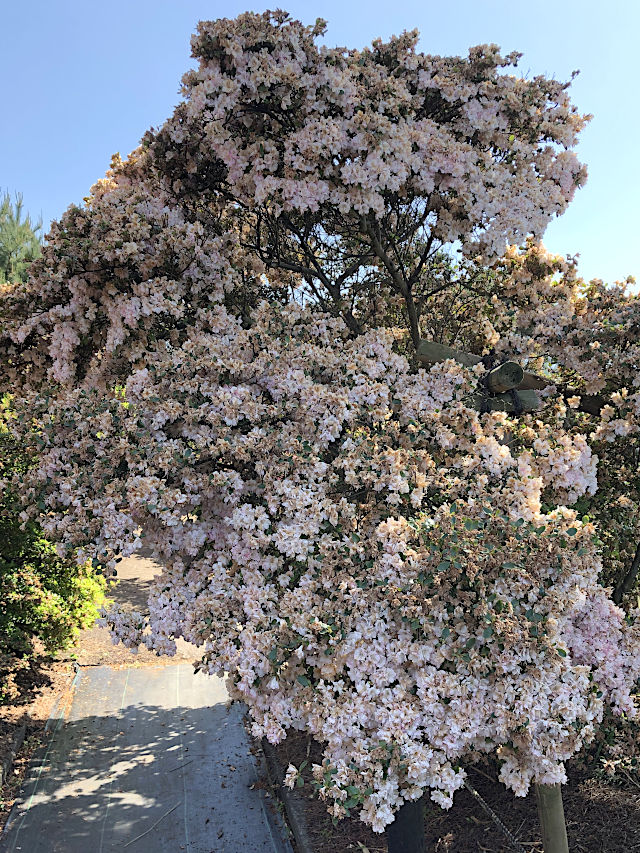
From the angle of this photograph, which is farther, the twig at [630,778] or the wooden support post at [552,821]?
the twig at [630,778]

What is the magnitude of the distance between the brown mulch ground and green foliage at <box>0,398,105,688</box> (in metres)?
3.00

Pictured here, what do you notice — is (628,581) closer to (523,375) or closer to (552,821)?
(523,375)

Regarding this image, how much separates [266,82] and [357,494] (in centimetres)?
276

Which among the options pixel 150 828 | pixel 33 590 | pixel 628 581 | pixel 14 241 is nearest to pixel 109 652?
pixel 33 590

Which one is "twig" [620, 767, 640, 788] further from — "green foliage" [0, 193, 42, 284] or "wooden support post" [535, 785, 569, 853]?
"green foliage" [0, 193, 42, 284]

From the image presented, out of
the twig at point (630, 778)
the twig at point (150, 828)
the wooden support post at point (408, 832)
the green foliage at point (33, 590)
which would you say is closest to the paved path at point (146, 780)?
the twig at point (150, 828)

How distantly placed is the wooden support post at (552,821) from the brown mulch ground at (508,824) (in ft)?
2.80

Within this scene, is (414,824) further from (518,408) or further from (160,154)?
(160,154)

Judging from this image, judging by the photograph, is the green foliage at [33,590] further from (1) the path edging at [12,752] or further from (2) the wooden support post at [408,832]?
(2) the wooden support post at [408,832]

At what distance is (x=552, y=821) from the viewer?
308cm

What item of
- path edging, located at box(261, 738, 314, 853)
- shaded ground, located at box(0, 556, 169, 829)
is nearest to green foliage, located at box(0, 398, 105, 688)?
shaded ground, located at box(0, 556, 169, 829)

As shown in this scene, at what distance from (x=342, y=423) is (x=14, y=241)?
15067 mm

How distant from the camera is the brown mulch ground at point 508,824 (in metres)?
3.86

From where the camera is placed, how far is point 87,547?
131 inches
